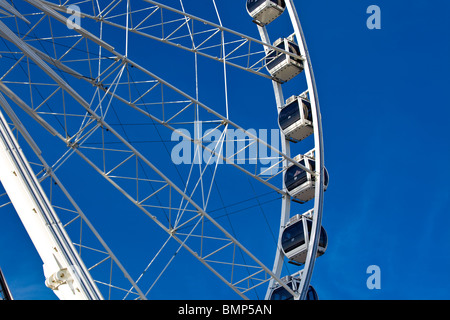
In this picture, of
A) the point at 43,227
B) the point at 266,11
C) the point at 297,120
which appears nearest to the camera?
the point at 43,227

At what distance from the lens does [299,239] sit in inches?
979

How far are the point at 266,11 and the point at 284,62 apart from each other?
2.34 m

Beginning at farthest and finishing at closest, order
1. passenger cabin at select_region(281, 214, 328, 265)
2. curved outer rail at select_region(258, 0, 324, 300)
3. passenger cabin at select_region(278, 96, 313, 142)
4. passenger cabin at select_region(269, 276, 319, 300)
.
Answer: passenger cabin at select_region(278, 96, 313, 142), passenger cabin at select_region(281, 214, 328, 265), curved outer rail at select_region(258, 0, 324, 300), passenger cabin at select_region(269, 276, 319, 300)

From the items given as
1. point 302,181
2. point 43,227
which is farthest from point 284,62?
point 43,227

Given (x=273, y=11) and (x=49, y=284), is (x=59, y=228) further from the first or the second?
(x=273, y=11)

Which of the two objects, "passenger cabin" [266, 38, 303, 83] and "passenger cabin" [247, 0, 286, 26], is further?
"passenger cabin" [247, 0, 286, 26]

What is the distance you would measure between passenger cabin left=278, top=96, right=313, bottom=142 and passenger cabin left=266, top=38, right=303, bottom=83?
964mm

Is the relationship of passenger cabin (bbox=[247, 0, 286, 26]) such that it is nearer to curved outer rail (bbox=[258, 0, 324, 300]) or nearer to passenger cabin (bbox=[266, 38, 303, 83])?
curved outer rail (bbox=[258, 0, 324, 300])

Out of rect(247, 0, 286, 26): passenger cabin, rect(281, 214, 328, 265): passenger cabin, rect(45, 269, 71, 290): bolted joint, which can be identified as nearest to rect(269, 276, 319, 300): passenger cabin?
rect(281, 214, 328, 265): passenger cabin

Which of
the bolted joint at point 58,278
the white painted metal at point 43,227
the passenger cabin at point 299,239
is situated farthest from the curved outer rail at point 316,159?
the bolted joint at point 58,278

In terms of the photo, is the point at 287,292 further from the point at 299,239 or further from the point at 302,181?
the point at 302,181

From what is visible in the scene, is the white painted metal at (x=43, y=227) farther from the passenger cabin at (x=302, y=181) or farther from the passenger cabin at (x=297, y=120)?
the passenger cabin at (x=297, y=120)

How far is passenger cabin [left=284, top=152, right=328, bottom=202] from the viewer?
84.6ft

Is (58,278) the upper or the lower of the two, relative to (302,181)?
lower
